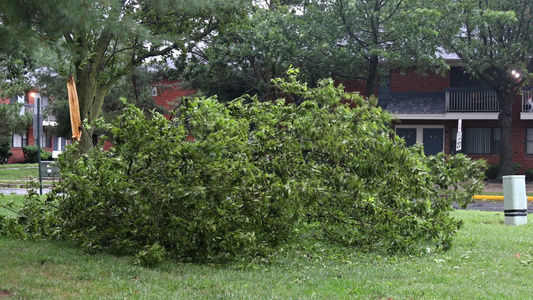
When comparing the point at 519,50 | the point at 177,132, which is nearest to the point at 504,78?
the point at 519,50

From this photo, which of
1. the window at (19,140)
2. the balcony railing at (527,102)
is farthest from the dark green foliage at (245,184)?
the window at (19,140)

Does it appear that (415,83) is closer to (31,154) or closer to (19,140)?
(31,154)

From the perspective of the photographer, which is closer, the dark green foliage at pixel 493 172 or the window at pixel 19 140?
the dark green foliage at pixel 493 172

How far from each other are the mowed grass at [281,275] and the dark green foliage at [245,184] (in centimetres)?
33

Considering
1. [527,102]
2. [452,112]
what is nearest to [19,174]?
[452,112]

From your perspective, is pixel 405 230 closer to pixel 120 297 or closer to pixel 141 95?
pixel 120 297

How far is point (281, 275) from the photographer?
21.3 feet

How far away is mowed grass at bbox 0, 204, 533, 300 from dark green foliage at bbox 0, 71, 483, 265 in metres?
0.33

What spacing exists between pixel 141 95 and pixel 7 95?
284 inches

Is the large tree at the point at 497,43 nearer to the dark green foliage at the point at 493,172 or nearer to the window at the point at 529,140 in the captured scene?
the dark green foliage at the point at 493,172

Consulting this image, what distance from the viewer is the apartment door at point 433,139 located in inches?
1209

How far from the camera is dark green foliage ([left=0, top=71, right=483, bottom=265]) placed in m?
6.91

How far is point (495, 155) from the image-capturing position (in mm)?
30266

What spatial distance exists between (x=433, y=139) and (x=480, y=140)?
2.31 metres
